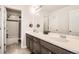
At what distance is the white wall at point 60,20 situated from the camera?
2080 mm

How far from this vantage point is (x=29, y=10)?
3.91 m

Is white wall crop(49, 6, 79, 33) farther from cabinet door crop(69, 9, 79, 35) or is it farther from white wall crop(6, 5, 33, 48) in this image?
white wall crop(6, 5, 33, 48)

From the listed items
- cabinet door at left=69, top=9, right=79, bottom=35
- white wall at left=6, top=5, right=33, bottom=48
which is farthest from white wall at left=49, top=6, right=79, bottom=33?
white wall at left=6, top=5, right=33, bottom=48

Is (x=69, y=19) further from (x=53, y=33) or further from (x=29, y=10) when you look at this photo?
(x=29, y=10)

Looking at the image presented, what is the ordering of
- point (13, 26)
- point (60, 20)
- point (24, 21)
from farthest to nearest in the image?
1. point (13, 26)
2. point (24, 21)
3. point (60, 20)

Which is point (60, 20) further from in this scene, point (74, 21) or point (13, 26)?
point (13, 26)

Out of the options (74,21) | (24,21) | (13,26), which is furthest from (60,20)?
(13,26)

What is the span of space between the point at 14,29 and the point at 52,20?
3.27 m

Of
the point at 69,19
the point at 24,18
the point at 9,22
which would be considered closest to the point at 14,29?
the point at 9,22

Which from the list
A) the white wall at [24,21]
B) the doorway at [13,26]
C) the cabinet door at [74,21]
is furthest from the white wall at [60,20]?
the doorway at [13,26]

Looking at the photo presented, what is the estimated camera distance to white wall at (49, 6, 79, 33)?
208 cm

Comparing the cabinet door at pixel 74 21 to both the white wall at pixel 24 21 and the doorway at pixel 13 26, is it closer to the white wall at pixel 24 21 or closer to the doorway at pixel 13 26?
the white wall at pixel 24 21

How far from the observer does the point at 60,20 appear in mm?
2277

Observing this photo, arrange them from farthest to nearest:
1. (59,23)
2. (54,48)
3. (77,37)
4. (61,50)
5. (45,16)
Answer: (45,16) < (59,23) < (77,37) < (54,48) < (61,50)
